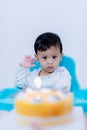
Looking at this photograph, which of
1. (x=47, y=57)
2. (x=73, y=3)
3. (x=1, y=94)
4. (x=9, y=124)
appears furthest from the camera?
(x=73, y=3)

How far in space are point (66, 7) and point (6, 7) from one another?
0.67 ft

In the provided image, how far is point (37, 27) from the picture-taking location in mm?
1009

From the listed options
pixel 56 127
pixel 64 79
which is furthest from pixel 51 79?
pixel 56 127

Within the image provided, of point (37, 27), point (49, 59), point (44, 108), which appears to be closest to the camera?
point (44, 108)

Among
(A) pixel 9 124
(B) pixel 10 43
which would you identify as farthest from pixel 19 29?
(A) pixel 9 124

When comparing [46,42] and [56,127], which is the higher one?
[46,42]

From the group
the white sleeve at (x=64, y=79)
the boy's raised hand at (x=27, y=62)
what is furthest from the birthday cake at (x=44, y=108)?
the boy's raised hand at (x=27, y=62)

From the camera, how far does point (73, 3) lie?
0.98 m

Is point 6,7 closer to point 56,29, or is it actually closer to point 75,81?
point 56,29

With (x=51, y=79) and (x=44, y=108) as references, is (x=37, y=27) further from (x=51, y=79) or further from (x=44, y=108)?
(x=44, y=108)

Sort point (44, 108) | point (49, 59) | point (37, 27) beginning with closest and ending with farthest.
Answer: point (44, 108) < point (49, 59) < point (37, 27)

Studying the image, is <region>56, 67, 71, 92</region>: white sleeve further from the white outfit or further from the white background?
the white background

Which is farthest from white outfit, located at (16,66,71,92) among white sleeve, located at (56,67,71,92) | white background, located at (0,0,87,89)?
white background, located at (0,0,87,89)

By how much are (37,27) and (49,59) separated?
213 millimetres
